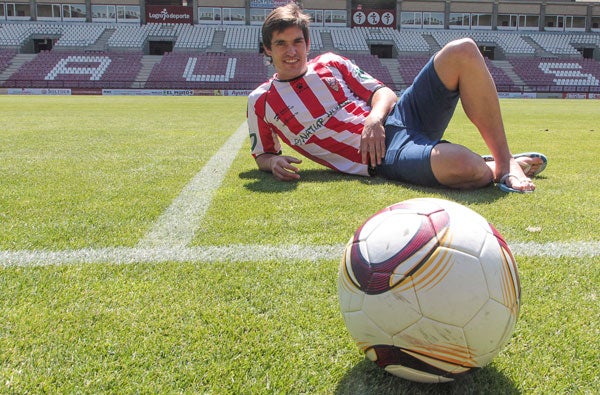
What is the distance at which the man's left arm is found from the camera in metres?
3.22

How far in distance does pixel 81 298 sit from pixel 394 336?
3.72 feet

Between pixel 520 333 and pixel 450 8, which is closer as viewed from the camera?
pixel 520 333

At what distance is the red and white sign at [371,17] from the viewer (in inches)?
1581

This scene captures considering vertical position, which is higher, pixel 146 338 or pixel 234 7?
pixel 234 7

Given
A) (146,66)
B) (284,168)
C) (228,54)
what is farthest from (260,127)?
(228,54)

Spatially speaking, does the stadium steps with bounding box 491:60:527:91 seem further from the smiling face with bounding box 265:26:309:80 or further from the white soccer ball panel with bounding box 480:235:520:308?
the white soccer ball panel with bounding box 480:235:520:308

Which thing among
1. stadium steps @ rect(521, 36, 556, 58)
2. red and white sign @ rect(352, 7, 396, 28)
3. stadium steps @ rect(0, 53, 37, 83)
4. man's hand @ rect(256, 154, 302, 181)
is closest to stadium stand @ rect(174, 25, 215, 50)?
stadium steps @ rect(0, 53, 37, 83)

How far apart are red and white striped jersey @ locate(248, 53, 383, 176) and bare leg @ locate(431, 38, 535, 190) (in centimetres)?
71

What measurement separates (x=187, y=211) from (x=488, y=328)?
2.05 m

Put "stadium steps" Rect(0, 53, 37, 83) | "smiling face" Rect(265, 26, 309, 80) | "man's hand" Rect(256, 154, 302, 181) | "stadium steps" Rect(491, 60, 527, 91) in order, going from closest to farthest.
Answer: "smiling face" Rect(265, 26, 309, 80) → "man's hand" Rect(256, 154, 302, 181) → "stadium steps" Rect(0, 53, 37, 83) → "stadium steps" Rect(491, 60, 527, 91)

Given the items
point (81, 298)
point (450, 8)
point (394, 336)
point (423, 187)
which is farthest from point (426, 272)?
point (450, 8)

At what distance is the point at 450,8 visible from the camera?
134ft

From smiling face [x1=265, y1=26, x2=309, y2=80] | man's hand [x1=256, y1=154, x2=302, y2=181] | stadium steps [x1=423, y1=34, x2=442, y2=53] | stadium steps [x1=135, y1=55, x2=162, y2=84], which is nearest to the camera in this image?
smiling face [x1=265, y1=26, x2=309, y2=80]

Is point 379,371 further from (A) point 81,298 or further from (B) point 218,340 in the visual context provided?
(A) point 81,298
